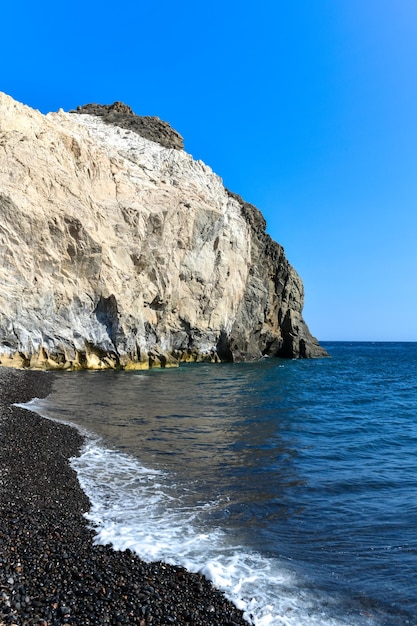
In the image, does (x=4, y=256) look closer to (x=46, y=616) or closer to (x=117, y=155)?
(x=117, y=155)

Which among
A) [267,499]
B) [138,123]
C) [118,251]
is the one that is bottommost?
[267,499]

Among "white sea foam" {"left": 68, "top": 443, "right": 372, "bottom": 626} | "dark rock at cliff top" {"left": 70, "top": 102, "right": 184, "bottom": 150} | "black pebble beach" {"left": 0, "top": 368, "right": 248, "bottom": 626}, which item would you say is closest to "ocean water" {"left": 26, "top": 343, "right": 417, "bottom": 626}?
"white sea foam" {"left": 68, "top": 443, "right": 372, "bottom": 626}

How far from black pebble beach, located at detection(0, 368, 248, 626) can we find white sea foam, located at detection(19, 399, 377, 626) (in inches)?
11.4

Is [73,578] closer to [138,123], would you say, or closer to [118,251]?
[118,251]

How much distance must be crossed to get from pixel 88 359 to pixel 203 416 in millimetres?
18919

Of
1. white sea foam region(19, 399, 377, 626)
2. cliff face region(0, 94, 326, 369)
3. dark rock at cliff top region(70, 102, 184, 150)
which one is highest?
dark rock at cliff top region(70, 102, 184, 150)

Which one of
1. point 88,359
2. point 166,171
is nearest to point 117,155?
point 166,171

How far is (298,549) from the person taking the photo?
7.48m

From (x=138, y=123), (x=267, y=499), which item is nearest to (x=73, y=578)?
(x=267, y=499)

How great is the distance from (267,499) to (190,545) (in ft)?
9.23

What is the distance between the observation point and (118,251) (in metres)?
39.2

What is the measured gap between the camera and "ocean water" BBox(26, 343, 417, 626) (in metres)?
6.29

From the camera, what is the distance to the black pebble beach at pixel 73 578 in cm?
493

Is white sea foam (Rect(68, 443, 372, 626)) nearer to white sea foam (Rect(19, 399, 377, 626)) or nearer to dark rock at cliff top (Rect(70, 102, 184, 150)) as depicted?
white sea foam (Rect(19, 399, 377, 626))
